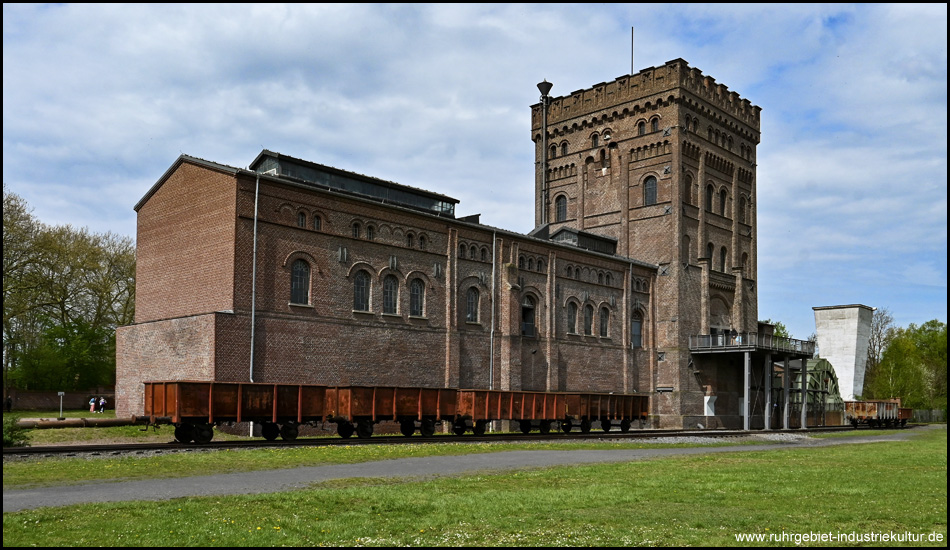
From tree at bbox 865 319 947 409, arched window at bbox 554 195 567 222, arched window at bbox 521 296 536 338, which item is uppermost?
arched window at bbox 554 195 567 222

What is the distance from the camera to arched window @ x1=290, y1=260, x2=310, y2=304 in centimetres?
3156

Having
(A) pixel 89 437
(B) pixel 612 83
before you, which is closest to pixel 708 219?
(B) pixel 612 83

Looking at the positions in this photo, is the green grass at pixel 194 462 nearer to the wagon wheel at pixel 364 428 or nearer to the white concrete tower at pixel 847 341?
the wagon wheel at pixel 364 428

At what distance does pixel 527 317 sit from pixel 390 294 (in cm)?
966

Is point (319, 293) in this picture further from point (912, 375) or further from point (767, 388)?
point (912, 375)

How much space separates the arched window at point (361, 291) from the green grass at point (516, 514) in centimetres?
1917

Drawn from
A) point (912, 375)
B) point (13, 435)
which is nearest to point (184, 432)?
point (13, 435)

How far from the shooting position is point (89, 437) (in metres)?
26.1

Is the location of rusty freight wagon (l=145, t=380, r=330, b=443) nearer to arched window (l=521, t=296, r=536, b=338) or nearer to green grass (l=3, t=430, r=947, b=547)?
green grass (l=3, t=430, r=947, b=547)

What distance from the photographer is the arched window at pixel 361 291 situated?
111ft

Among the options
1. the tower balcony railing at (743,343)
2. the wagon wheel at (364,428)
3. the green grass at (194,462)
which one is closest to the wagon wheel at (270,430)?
the wagon wheel at (364,428)

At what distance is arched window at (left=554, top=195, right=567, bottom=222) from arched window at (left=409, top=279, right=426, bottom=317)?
21.8 m

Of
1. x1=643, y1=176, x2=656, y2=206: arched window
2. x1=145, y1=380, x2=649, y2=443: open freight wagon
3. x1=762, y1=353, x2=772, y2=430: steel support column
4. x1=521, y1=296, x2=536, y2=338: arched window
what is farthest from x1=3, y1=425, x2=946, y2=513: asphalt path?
x1=643, y1=176, x2=656, y2=206: arched window

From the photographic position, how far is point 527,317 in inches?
1665
